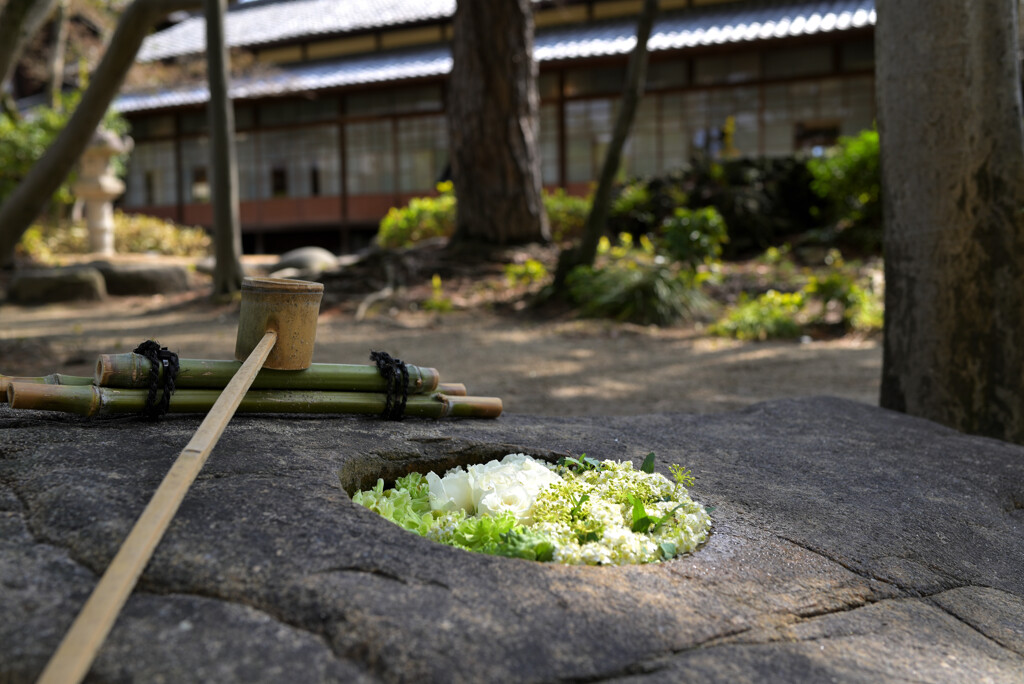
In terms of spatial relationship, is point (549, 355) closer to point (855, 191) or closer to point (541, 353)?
point (541, 353)

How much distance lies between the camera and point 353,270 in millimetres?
10312

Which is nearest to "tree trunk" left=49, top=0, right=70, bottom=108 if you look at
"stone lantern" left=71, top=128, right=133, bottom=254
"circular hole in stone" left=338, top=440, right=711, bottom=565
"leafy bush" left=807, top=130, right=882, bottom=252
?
"stone lantern" left=71, top=128, right=133, bottom=254

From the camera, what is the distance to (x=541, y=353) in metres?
6.74

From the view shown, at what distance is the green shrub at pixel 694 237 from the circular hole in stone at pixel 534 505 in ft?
23.1

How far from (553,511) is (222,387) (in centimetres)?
83

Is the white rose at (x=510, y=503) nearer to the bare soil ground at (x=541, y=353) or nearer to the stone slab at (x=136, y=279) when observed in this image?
the bare soil ground at (x=541, y=353)

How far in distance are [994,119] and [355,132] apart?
16.4 metres

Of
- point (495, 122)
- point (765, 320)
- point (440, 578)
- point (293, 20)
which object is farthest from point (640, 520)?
point (293, 20)

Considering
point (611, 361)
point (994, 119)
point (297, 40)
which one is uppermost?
point (297, 40)

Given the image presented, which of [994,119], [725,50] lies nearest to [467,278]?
[994,119]

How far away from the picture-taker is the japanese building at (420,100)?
48.9ft

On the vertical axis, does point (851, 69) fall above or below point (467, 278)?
above

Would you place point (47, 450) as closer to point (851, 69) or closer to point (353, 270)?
point (353, 270)

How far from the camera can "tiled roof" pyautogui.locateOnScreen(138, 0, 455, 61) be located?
18688 mm
